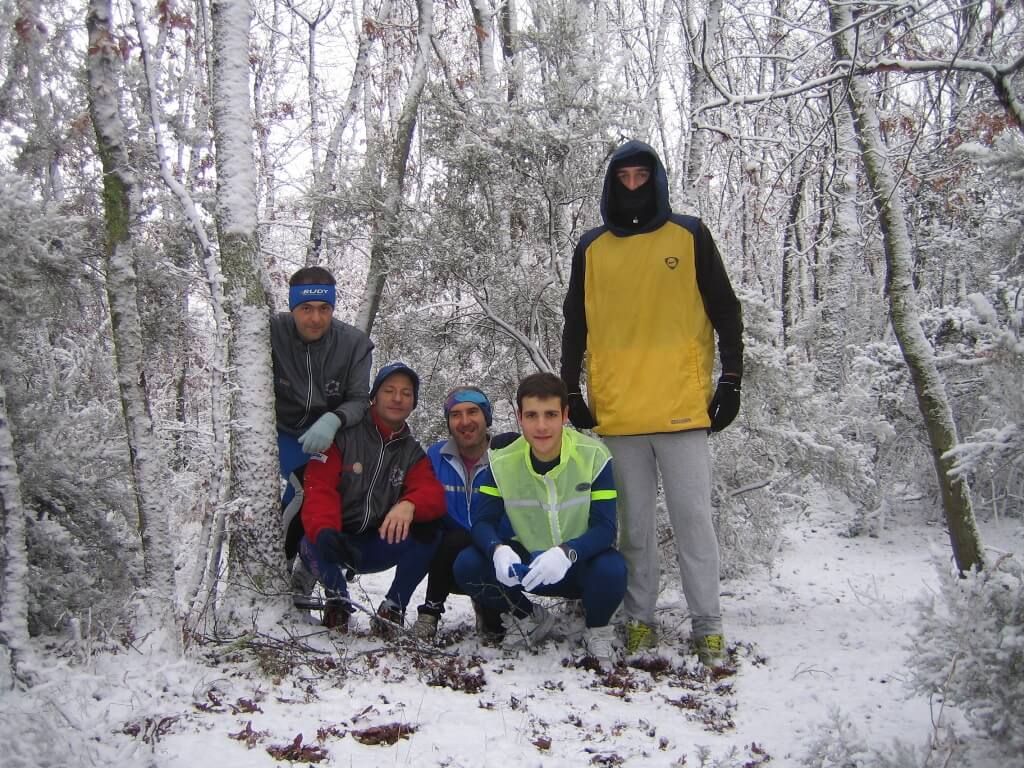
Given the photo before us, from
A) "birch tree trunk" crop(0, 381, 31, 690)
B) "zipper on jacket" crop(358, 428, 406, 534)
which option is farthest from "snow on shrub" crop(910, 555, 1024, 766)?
"birch tree trunk" crop(0, 381, 31, 690)

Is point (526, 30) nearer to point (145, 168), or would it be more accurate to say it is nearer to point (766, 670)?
point (145, 168)

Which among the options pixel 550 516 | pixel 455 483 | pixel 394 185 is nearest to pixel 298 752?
pixel 550 516

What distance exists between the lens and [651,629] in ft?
11.5

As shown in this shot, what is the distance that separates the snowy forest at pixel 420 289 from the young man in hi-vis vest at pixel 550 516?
43.0 inches

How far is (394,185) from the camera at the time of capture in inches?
196

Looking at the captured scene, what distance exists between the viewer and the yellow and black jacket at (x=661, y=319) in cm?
335

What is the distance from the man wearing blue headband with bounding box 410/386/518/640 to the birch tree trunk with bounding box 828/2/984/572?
226 centimetres

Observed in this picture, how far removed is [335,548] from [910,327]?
130 inches

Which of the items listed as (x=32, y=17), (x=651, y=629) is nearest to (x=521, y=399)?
(x=651, y=629)

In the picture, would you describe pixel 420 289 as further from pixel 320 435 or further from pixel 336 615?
pixel 336 615

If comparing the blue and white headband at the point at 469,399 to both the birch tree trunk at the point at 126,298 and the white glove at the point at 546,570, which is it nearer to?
the white glove at the point at 546,570

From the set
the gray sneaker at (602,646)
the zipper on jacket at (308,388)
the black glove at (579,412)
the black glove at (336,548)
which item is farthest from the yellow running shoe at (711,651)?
the zipper on jacket at (308,388)

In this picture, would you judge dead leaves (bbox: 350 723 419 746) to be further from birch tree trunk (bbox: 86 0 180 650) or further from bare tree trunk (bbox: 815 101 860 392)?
bare tree trunk (bbox: 815 101 860 392)

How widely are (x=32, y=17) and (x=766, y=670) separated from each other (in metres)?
4.93
